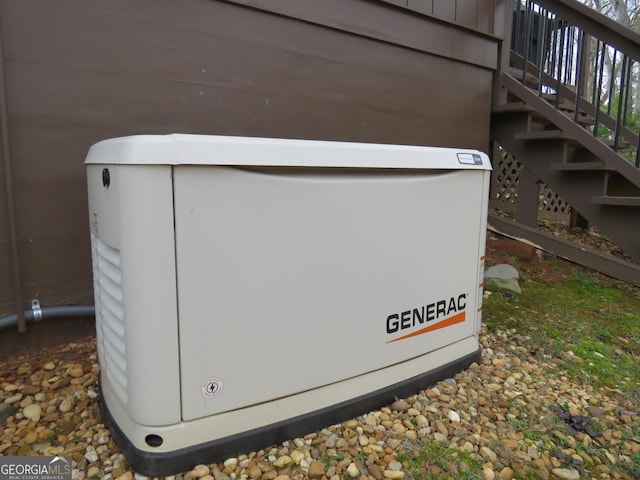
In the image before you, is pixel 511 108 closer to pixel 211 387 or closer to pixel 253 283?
pixel 253 283

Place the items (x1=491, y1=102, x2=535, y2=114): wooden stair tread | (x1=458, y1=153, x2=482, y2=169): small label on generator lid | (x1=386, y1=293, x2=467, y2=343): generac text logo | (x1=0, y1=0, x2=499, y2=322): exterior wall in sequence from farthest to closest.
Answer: (x1=491, y1=102, x2=535, y2=114): wooden stair tread, (x1=0, y1=0, x2=499, y2=322): exterior wall, (x1=458, y1=153, x2=482, y2=169): small label on generator lid, (x1=386, y1=293, x2=467, y2=343): generac text logo

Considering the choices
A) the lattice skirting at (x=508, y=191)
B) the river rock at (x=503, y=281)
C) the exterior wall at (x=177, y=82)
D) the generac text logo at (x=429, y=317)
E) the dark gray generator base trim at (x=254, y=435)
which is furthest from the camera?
the lattice skirting at (x=508, y=191)

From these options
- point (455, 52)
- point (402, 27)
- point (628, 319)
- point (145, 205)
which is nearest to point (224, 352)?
point (145, 205)

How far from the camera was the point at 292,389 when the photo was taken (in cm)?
152

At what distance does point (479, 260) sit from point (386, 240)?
643 mm

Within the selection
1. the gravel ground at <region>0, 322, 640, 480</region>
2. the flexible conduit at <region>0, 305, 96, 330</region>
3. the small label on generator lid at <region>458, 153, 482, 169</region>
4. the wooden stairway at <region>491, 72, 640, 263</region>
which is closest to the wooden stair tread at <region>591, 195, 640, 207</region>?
the wooden stairway at <region>491, 72, 640, 263</region>

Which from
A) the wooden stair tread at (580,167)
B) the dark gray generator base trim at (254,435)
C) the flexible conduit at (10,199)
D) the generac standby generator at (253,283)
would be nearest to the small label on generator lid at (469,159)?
the generac standby generator at (253,283)

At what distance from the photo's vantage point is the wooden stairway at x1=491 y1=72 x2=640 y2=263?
342 cm

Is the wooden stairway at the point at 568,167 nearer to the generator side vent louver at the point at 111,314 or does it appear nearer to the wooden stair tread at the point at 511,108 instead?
the wooden stair tread at the point at 511,108

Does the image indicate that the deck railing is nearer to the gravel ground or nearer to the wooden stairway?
the wooden stairway

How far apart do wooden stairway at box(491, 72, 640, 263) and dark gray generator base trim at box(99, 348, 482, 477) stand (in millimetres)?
2528

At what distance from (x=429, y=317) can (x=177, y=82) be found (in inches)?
70.5

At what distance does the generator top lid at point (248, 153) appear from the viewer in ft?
3.96

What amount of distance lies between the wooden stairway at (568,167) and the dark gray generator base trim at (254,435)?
99.5 inches
